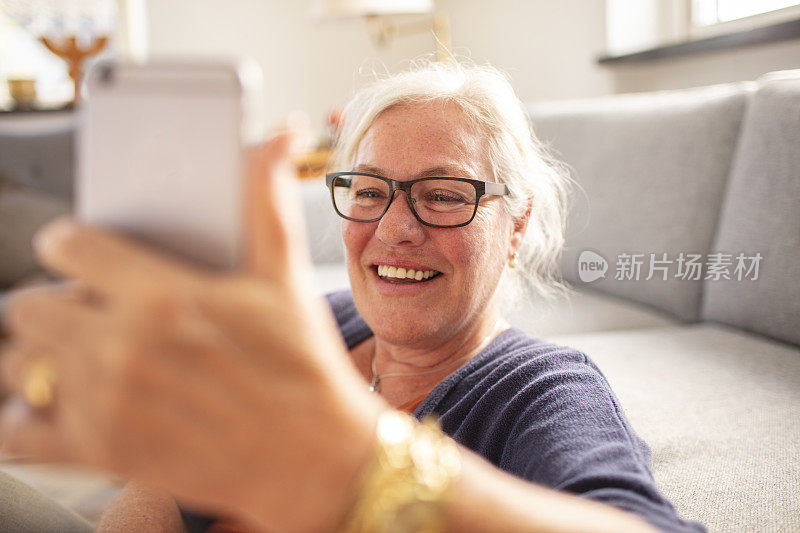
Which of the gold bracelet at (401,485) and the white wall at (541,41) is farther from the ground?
the white wall at (541,41)

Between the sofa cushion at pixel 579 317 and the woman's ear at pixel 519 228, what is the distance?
0.45m

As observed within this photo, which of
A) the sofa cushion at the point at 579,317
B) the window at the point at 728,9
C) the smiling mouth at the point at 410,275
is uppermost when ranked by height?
the window at the point at 728,9

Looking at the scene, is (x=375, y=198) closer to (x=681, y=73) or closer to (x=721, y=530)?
(x=721, y=530)

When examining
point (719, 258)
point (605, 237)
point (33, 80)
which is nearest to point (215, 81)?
point (719, 258)

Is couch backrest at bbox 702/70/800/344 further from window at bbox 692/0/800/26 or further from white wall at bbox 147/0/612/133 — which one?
white wall at bbox 147/0/612/133

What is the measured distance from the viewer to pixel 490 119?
3.44 feet

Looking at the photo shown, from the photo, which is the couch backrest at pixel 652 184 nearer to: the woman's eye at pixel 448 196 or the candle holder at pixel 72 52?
the woman's eye at pixel 448 196

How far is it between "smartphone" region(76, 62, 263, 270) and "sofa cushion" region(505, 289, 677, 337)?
120 cm

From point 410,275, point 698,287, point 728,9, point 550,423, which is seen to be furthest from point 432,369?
point 728,9

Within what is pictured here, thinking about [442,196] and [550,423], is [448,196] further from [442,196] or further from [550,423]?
[550,423]

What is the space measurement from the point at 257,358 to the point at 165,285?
7 centimetres

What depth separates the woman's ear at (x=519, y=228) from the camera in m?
1.12

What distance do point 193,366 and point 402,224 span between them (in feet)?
2.06

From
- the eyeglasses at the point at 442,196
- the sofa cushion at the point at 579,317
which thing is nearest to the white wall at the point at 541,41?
the sofa cushion at the point at 579,317
